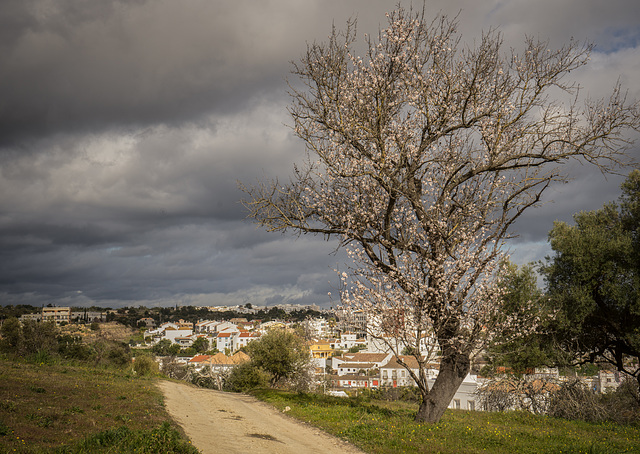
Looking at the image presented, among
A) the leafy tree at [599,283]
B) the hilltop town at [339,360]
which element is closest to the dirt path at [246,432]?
the hilltop town at [339,360]

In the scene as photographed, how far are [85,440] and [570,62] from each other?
55.3ft

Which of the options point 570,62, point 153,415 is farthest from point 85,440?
point 570,62

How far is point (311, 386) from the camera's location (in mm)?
46094

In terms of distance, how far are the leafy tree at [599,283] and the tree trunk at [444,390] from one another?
30.8ft

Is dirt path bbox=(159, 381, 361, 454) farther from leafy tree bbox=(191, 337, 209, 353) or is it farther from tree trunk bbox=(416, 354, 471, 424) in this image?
leafy tree bbox=(191, 337, 209, 353)

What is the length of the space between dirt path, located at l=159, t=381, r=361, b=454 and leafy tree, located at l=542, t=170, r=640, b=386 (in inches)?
564

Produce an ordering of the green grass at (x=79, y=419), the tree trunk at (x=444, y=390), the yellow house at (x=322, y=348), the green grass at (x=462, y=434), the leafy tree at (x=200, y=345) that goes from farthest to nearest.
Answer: the leafy tree at (x=200, y=345), the yellow house at (x=322, y=348), the tree trunk at (x=444, y=390), the green grass at (x=462, y=434), the green grass at (x=79, y=419)

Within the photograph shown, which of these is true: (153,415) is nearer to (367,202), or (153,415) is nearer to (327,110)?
(367,202)

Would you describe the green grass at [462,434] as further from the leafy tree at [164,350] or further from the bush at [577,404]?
the leafy tree at [164,350]

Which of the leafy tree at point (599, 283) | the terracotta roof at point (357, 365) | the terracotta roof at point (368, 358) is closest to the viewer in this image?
the leafy tree at point (599, 283)

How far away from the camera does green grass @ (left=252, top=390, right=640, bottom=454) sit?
34.7ft

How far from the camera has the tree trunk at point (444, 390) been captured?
13.8 meters

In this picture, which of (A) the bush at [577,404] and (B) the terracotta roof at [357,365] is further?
(B) the terracotta roof at [357,365]

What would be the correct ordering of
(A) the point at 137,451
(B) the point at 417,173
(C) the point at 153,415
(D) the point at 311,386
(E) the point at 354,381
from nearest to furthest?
(A) the point at 137,451, (C) the point at 153,415, (B) the point at 417,173, (D) the point at 311,386, (E) the point at 354,381
